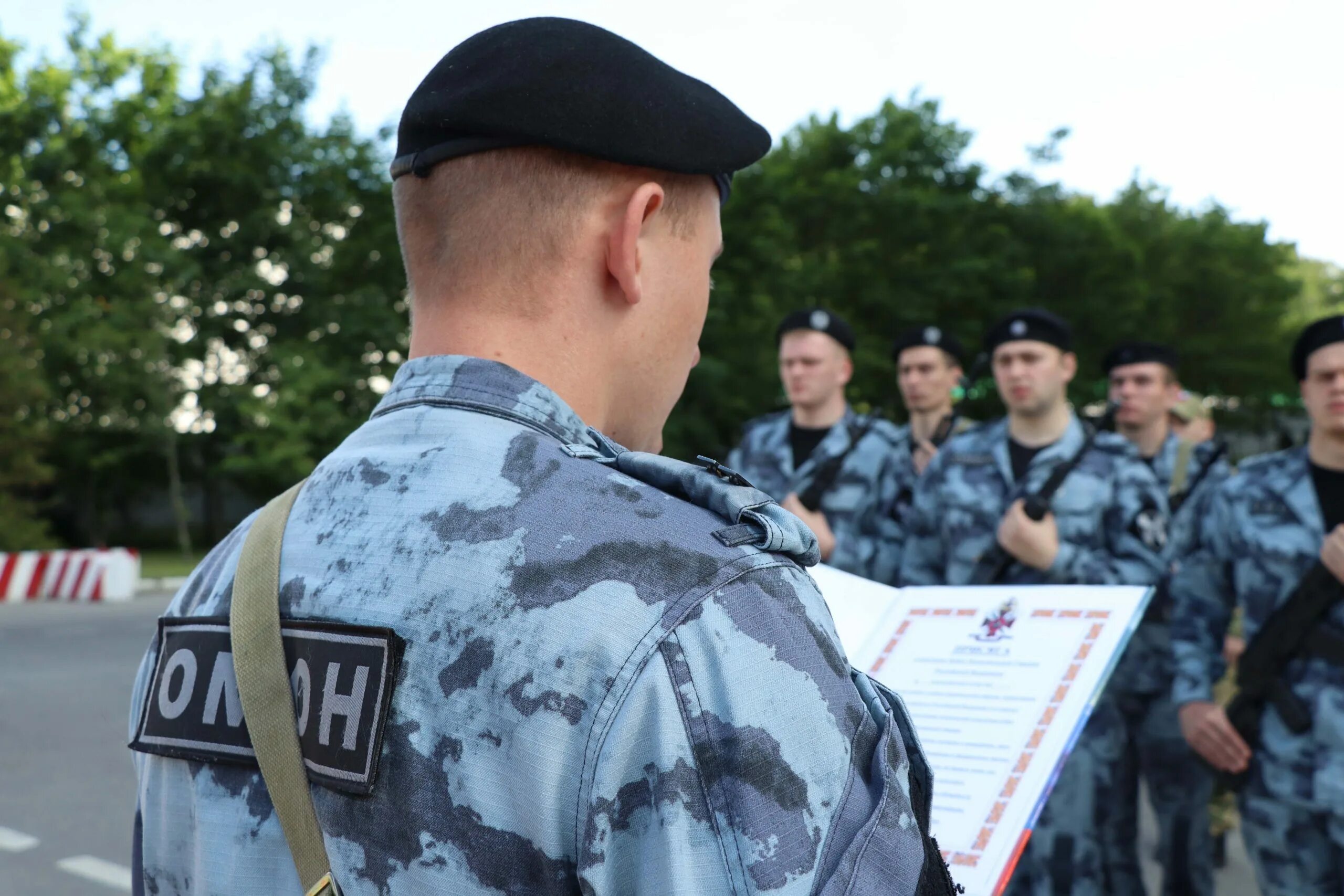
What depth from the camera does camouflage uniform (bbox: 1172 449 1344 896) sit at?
3045 millimetres

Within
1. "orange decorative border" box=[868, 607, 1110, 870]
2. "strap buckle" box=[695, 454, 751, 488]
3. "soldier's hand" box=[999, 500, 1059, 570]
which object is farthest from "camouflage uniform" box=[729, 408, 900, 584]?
"strap buckle" box=[695, 454, 751, 488]

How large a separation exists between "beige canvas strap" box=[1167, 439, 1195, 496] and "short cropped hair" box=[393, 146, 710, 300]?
16.9 feet

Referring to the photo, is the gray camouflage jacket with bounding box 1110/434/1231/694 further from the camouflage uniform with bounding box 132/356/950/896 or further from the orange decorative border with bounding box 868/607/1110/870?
the camouflage uniform with bounding box 132/356/950/896

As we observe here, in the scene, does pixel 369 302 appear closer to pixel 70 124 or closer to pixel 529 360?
pixel 70 124

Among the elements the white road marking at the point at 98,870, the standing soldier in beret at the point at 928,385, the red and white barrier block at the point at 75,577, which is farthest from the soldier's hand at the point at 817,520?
the red and white barrier block at the point at 75,577

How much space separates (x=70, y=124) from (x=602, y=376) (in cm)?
2662

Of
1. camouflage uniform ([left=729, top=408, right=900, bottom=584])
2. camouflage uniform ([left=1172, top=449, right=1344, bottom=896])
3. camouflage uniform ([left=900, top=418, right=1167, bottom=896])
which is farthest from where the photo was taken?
camouflage uniform ([left=729, top=408, right=900, bottom=584])

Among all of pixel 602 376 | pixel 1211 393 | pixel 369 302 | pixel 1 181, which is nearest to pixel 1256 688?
pixel 602 376

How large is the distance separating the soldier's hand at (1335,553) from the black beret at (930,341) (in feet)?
9.13

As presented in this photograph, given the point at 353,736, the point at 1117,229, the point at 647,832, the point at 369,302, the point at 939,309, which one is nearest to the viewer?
the point at 647,832

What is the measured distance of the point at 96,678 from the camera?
336 inches

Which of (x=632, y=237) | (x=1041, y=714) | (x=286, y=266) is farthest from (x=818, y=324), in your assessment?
(x=286, y=266)

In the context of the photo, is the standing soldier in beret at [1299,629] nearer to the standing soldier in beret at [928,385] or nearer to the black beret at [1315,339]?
the black beret at [1315,339]

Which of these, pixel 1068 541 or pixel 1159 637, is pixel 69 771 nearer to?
pixel 1068 541
